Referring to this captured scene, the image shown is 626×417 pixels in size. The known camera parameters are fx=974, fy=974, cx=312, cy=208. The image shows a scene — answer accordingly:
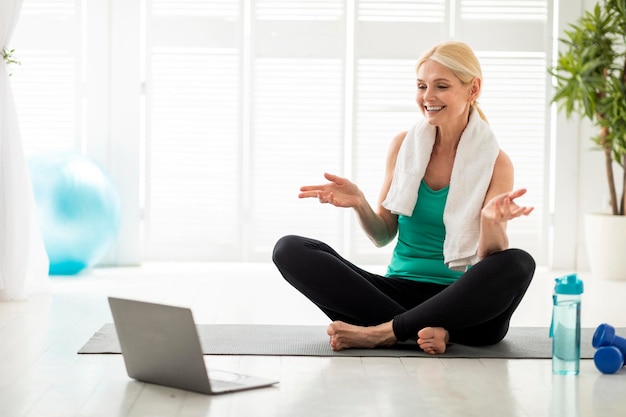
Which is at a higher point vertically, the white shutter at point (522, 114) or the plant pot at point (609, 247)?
the white shutter at point (522, 114)

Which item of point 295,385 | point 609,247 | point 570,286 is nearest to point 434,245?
point 570,286

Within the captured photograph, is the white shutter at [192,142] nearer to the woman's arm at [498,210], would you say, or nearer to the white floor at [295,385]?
the white floor at [295,385]

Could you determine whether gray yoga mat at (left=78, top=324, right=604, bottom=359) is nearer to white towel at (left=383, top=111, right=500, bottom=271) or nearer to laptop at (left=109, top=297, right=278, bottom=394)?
white towel at (left=383, top=111, right=500, bottom=271)

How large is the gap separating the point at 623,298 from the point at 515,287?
1.83 meters

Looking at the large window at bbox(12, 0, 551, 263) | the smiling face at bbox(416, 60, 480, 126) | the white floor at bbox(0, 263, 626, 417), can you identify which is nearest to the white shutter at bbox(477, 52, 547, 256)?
the large window at bbox(12, 0, 551, 263)

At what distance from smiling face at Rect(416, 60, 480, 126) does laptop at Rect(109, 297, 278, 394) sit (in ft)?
3.30

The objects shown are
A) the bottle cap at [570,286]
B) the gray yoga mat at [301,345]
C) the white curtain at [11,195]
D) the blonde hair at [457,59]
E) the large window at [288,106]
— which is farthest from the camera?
the large window at [288,106]

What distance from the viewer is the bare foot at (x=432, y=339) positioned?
8.79 feet

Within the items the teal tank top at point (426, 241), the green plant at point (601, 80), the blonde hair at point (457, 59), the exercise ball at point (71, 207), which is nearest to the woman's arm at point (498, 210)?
the teal tank top at point (426, 241)

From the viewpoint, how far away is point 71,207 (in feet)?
15.6

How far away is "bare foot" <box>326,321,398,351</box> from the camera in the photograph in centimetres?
274

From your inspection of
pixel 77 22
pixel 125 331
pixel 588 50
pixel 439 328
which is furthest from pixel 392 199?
pixel 77 22

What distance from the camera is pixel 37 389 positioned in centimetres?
227

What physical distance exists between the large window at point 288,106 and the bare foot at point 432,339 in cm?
280
